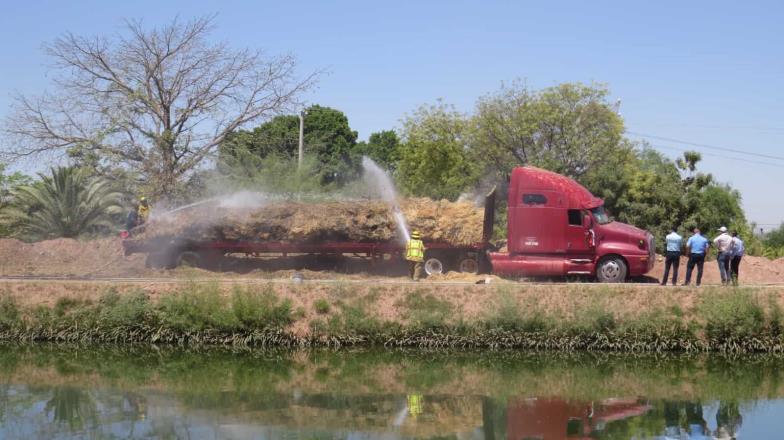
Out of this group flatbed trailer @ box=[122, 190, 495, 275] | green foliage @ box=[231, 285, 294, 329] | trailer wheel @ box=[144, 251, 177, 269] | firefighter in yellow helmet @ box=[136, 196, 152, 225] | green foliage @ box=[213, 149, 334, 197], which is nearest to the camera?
green foliage @ box=[231, 285, 294, 329]

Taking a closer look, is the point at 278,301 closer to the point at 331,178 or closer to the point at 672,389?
the point at 672,389

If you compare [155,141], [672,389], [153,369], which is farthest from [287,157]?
[672,389]

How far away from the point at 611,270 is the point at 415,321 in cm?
680

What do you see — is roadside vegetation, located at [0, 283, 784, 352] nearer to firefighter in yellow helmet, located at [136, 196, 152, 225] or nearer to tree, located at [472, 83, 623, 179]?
firefighter in yellow helmet, located at [136, 196, 152, 225]

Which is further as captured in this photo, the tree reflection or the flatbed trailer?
the flatbed trailer

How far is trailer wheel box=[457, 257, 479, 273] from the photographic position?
89.1ft

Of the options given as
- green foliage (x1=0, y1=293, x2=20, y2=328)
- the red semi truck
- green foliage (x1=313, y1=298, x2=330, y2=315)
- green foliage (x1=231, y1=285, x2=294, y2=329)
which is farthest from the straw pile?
green foliage (x1=0, y1=293, x2=20, y2=328)

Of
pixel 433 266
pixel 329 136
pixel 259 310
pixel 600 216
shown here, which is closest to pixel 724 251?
pixel 600 216

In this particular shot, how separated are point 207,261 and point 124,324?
20.1ft

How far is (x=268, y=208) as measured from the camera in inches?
1122

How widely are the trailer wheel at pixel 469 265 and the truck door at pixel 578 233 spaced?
3.19 meters

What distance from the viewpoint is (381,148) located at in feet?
241

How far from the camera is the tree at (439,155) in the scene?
45875mm

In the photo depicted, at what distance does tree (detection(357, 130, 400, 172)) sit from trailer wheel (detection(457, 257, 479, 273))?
42.1 metres
